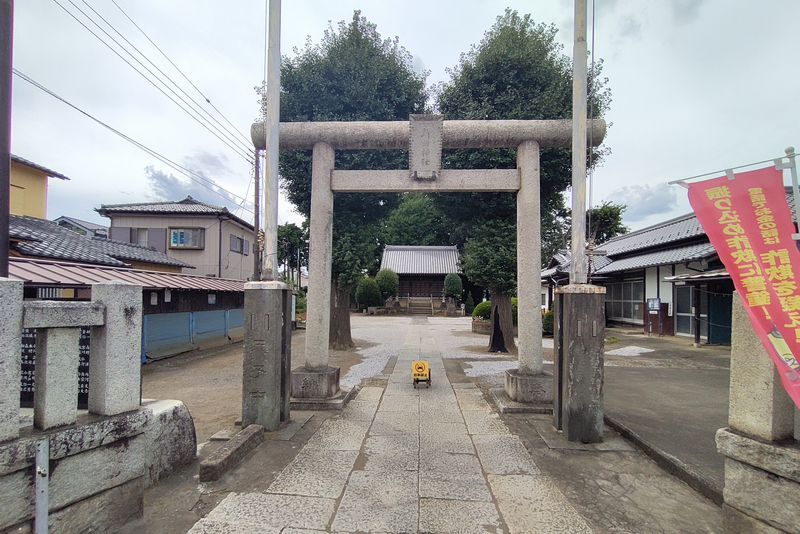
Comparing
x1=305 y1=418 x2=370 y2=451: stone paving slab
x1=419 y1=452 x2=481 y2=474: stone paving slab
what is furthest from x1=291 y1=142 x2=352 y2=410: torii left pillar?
x1=419 y1=452 x2=481 y2=474: stone paving slab

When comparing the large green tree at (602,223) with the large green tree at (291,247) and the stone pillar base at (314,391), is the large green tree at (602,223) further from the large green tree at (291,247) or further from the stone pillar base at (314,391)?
the stone pillar base at (314,391)

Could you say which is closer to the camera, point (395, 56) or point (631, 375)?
point (631, 375)

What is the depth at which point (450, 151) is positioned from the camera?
1112 cm

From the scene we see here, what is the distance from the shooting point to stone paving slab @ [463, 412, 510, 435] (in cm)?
549

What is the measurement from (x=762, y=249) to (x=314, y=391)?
5.94 metres

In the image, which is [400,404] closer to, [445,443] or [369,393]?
[369,393]

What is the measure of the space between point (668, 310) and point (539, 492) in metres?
17.3

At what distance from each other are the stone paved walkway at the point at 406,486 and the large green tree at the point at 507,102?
21.3ft

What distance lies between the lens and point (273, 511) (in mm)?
3391

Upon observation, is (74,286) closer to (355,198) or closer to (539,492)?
(355,198)

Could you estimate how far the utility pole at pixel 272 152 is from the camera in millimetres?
5664

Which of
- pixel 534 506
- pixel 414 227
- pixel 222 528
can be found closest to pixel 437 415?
pixel 534 506

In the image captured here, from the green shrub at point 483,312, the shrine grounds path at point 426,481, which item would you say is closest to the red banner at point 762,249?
the shrine grounds path at point 426,481

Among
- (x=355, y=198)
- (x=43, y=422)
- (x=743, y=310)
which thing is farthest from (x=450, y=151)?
(x=43, y=422)
